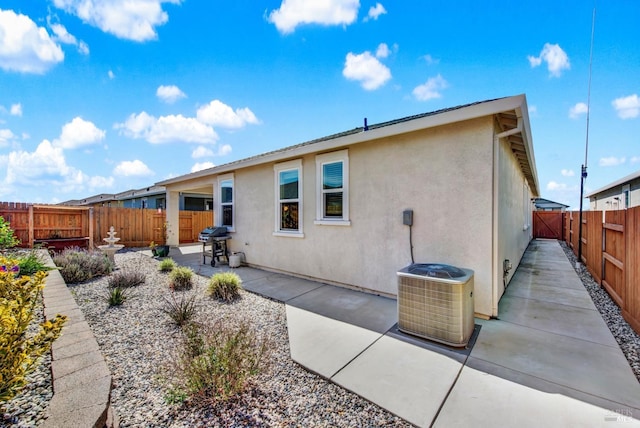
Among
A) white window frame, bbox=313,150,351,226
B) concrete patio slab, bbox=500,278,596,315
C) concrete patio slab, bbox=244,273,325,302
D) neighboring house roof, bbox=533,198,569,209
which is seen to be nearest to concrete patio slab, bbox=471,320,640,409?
concrete patio slab, bbox=500,278,596,315

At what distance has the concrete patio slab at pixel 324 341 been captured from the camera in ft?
9.48

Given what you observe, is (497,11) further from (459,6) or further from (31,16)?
(31,16)

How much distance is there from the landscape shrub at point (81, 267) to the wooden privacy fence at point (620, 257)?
10369 mm

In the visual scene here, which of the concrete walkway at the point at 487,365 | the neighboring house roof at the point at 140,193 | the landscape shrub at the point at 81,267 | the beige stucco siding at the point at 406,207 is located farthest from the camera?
the neighboring house roof at the point at 140,193

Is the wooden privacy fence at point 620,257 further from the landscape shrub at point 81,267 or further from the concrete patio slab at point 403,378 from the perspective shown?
the landscape shrub at point 81,267

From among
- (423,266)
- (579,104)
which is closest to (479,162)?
(423,266)

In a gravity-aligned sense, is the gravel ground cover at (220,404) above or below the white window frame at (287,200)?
below

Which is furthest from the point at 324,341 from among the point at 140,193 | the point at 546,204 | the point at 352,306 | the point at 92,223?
the point at 546,204

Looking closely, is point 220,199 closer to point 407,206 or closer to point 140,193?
point 407,206

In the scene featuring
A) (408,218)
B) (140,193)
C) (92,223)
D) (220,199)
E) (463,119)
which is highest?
(463,119)

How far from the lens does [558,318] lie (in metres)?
4.05

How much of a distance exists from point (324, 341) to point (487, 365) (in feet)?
6.17

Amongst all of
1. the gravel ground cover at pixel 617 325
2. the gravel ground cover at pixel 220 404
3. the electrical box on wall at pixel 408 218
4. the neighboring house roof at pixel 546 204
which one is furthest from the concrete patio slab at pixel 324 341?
the neighboring house roof at pixel 546 204

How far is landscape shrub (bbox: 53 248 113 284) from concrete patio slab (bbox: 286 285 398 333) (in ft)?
17.1
